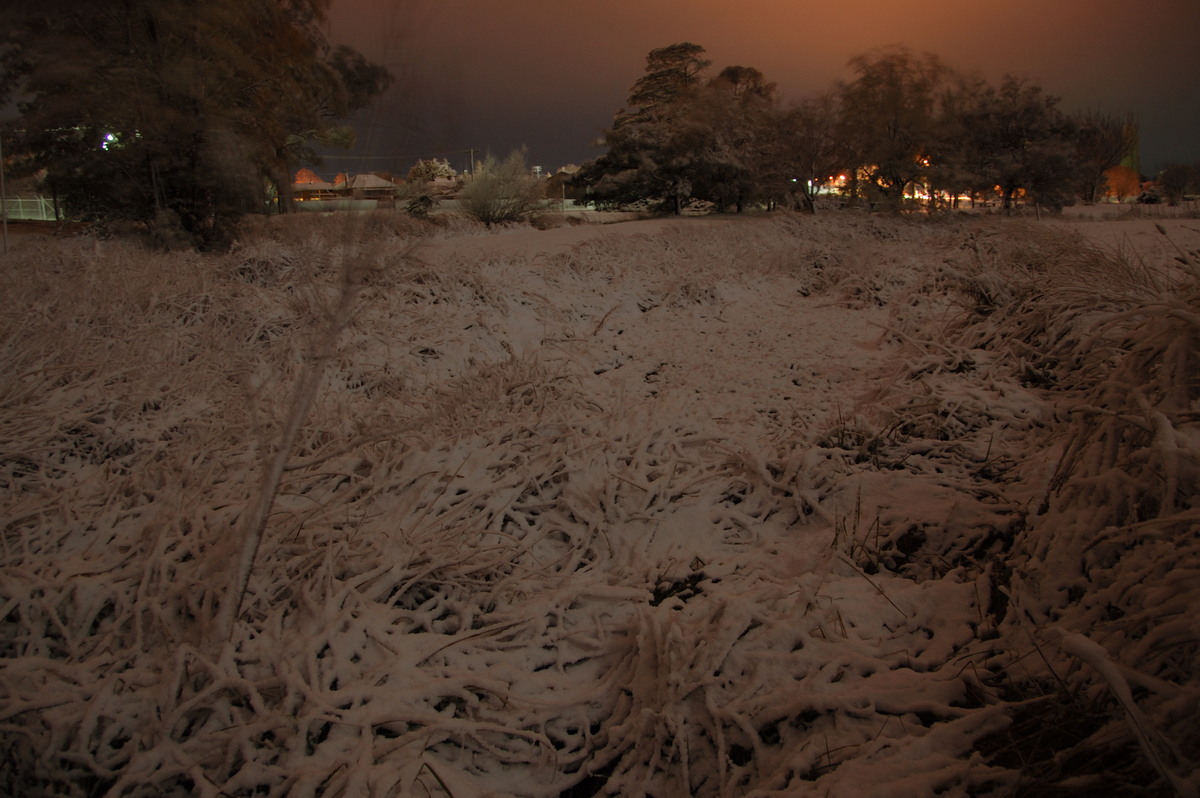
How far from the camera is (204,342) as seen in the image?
13.0ft

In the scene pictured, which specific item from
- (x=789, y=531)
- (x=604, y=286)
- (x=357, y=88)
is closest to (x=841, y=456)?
(x=789, y=531)

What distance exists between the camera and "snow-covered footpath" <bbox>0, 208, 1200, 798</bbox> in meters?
1.12

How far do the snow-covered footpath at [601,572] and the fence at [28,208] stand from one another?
162 centimetres

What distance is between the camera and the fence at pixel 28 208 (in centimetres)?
464

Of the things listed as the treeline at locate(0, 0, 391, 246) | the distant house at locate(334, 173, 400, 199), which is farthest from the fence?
the distant house at locate(334, 173, 400, 199)

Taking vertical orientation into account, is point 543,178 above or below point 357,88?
above

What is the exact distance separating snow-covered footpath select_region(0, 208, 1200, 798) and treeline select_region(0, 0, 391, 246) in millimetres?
1581

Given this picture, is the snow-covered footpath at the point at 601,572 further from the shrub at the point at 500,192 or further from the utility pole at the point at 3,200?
the shrub at the point at 500,192

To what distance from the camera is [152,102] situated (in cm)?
488

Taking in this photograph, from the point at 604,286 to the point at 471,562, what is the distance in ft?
17.5

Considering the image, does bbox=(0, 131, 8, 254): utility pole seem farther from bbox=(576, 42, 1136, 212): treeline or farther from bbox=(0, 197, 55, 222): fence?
bbox=(576, 42, 1136, 212): treeline

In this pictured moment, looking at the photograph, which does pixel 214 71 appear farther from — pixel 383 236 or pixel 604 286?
pixel 383 236

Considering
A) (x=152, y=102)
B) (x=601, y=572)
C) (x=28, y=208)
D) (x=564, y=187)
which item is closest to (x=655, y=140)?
(x=564, y=187)

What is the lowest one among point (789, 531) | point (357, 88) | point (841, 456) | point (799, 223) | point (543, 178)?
point (789, 531)
